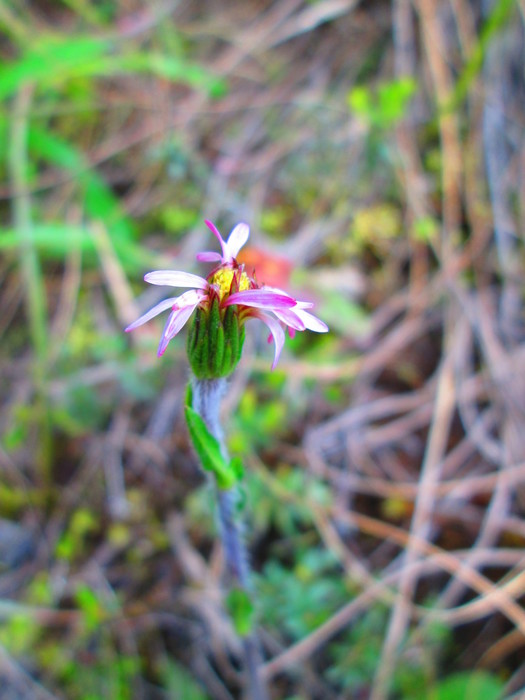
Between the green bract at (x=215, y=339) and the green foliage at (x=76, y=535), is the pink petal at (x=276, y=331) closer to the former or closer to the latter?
the green bract at (x=215, y=339)

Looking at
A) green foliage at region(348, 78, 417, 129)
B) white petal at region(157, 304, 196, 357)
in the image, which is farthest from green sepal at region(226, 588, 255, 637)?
green foliage at region(348, 78, 417, 129)

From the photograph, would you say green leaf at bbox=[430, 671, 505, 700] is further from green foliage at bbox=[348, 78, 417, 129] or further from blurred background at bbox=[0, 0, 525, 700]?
green foliage at bbox=[348, 78, 417, 129]

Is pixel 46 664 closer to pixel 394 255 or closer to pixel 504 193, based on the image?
pixel 394 255

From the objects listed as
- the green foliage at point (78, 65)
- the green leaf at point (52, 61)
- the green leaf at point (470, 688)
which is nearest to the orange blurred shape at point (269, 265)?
the green foliage at point (78, 65)

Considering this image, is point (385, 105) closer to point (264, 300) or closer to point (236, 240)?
point (236, 240)

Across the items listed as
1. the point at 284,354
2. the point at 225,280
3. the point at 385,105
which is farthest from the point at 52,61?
the point at 225,280

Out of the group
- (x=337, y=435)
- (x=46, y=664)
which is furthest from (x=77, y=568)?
(x=337, y=435)
